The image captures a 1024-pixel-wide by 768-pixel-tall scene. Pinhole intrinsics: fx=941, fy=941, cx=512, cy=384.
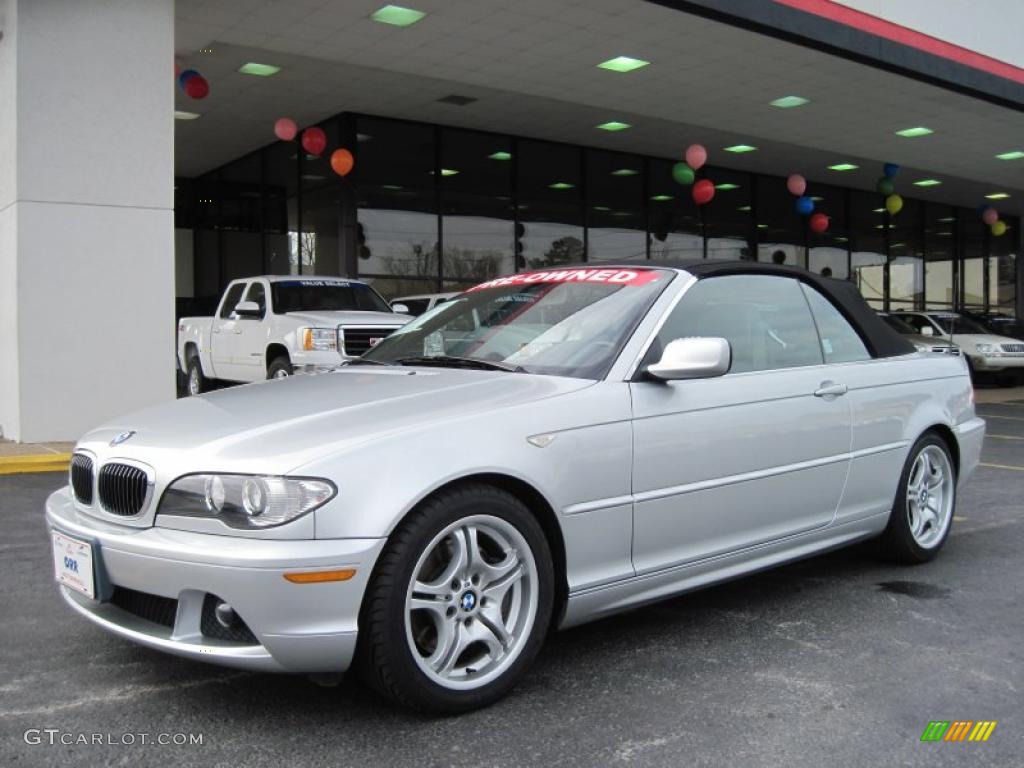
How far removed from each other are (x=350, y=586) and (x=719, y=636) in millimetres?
1747

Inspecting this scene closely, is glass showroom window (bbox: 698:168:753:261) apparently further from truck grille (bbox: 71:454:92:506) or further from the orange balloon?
truck grille (bbox: 71:454:92:506)

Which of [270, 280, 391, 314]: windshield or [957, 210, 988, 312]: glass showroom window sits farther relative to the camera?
[957, 210, 988, 312]: glass showroom window

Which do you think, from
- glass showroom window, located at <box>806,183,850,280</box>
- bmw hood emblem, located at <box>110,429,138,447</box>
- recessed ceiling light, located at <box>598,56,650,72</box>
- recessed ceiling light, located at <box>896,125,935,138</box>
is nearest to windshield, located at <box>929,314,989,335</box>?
recessed ceiling light, located at <box>896,125,935,138</box>

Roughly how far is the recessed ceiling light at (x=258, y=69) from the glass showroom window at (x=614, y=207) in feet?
Result: 25.8

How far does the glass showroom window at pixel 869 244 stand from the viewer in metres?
25.3

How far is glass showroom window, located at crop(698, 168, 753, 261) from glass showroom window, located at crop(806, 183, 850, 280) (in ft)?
7.91

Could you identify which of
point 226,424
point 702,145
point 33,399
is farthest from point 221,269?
point 226,424

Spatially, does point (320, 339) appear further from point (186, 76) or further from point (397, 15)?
point (186, 76)

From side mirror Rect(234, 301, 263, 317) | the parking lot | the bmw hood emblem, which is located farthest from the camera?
side mirror Rect(234, 301, 263, 317)

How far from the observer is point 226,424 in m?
3.12

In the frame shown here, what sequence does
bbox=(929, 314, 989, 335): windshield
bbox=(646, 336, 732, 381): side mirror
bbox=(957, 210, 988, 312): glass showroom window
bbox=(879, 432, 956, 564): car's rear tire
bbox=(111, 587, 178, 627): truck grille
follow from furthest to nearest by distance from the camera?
bbox=(957, 210, 988, 312): glass showroom window → bbox=(929, 314, 989, 335): windshield → bbox=(879, 432, 956, 564): car's rear tire → bbox=(646, 336, 732, 381): side mirror → bbox=(111, 587, 178, 627): truck grille

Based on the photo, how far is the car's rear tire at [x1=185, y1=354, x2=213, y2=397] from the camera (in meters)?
14.2

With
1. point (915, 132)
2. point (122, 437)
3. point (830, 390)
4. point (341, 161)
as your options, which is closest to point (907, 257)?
point (915, 132)

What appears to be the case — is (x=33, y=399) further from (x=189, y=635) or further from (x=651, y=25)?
(x=651, y=25)
